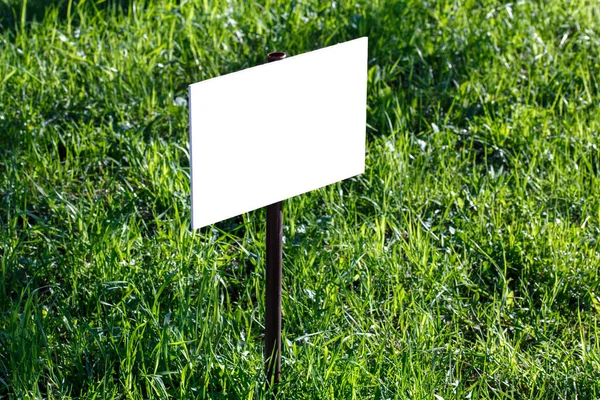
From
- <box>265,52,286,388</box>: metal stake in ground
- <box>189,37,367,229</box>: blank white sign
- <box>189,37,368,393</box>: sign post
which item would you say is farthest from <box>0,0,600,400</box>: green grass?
<box>189,37,367,229</box>: blank white sign

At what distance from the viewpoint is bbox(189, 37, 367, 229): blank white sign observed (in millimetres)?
2002

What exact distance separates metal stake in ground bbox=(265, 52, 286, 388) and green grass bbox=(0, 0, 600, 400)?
0.30ft

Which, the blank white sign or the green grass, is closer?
the blank white sign

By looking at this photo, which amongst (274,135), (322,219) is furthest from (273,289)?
(322,219)

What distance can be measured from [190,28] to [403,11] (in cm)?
99

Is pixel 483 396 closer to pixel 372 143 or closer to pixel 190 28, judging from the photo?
pixel 372 143

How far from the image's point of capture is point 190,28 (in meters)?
4.11

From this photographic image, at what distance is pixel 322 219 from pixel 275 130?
3.54ft

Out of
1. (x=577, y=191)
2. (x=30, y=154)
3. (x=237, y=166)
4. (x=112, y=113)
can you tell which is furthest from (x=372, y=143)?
(x=237, y=166)

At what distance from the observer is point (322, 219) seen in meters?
3.17

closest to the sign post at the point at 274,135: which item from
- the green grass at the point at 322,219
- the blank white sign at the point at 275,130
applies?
the blank white sign at the point at 275,130

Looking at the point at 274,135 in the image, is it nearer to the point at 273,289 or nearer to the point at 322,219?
the point at 273,289

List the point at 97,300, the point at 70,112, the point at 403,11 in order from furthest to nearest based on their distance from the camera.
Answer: the point at 403,11 → the point at 70,112 → the point at 97,300

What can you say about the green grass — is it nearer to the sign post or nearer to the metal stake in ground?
the metal stake in ground
